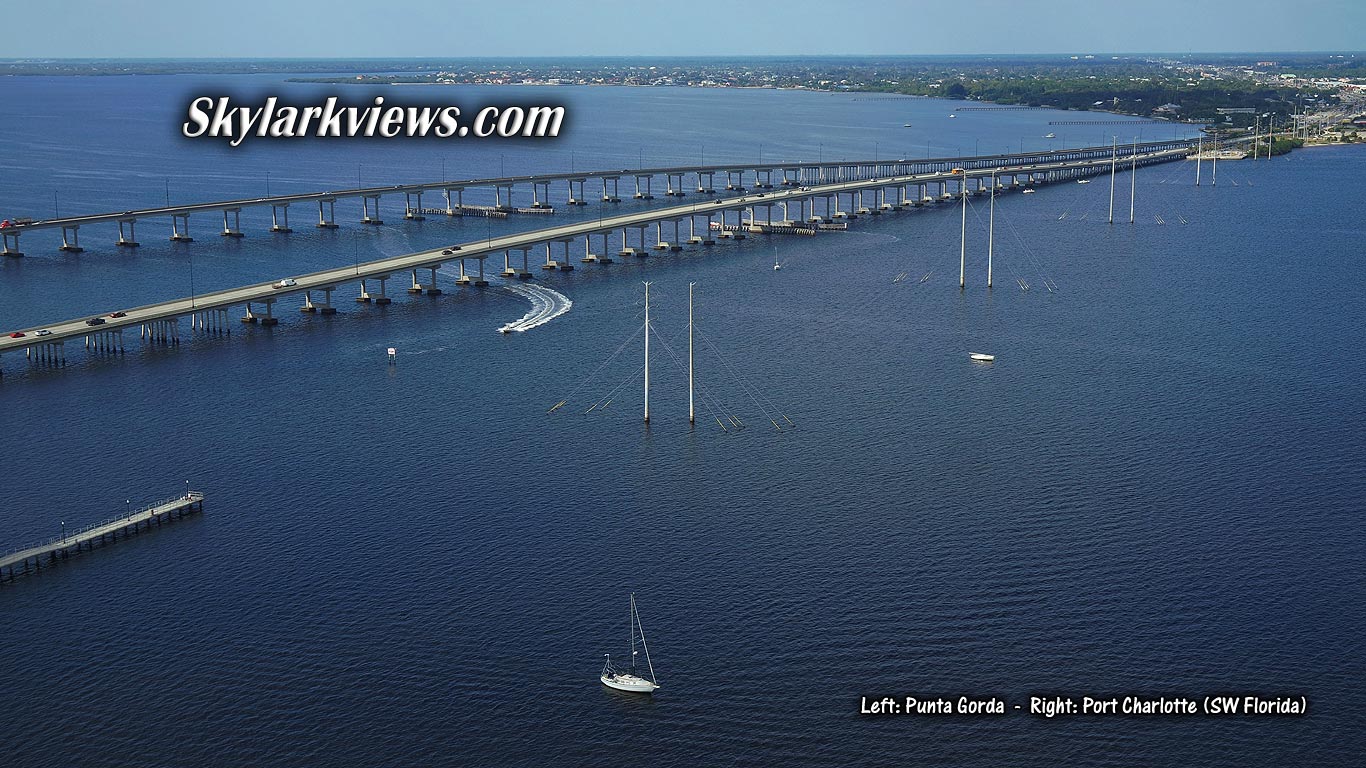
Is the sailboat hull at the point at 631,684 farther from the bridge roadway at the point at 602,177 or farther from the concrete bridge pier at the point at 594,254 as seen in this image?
the bridge roadway at the point at 602,177

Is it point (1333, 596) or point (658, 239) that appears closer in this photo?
point (1333, 596)

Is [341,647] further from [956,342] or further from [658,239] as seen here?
[658,239]

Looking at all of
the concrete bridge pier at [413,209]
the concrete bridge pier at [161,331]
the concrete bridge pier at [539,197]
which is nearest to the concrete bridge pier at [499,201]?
the concrete bridge pier at [539,197]

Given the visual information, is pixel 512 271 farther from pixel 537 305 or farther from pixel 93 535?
pixel 93 535

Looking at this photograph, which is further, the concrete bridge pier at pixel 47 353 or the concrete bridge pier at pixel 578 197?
the concrete bridge pier at pixel 578 197

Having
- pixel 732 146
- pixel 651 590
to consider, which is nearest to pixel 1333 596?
pixel 651 590

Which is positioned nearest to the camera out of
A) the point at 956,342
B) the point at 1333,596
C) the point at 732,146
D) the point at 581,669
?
the point at 581,669

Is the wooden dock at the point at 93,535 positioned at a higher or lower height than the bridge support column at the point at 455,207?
lower
